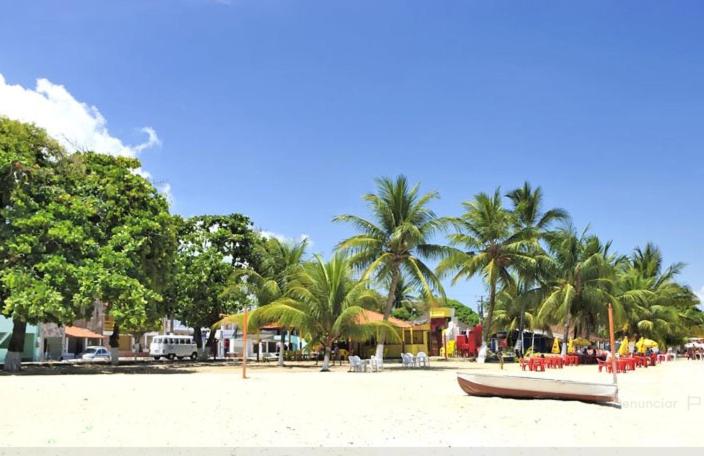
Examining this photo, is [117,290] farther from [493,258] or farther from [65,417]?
[493,258]

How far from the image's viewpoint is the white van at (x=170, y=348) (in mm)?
42906

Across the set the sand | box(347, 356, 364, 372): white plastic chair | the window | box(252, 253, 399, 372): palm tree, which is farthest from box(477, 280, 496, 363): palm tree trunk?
the sand

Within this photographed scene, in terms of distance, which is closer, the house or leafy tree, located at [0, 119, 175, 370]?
leafy tree, located at [0, 119, 175, 370]

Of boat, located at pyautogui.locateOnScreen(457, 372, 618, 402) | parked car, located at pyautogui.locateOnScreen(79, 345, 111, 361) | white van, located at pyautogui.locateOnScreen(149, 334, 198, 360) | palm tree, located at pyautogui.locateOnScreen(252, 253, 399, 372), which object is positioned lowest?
parked car, located at pyautogui.locateOnScreen(79, 345, 111, 361)

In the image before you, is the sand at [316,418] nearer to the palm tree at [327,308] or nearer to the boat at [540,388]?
the boat at [540,388]

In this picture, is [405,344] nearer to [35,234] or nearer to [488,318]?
[488,318]

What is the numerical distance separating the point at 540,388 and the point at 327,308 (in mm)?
11865

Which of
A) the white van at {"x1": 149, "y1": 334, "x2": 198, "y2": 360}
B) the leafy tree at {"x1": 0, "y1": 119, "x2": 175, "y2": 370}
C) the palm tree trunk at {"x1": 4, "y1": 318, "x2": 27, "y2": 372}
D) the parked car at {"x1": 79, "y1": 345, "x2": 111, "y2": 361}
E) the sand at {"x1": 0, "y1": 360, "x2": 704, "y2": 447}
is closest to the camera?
the sand at {"x1": 0, "y1": 360, "x2": 704, "y2": 447}

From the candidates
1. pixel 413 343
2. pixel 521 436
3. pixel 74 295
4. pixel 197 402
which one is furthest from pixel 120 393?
pixel 413 343

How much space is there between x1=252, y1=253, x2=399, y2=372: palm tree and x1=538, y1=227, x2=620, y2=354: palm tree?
13.3 meters

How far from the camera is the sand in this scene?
9.46m

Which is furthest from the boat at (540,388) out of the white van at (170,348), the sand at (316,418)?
the white van at (170,348)

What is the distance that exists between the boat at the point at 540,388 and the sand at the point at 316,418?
0.25m

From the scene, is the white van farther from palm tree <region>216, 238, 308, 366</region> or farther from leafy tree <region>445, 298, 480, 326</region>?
leafy tree <region>445, 298, 480, 326</region>
